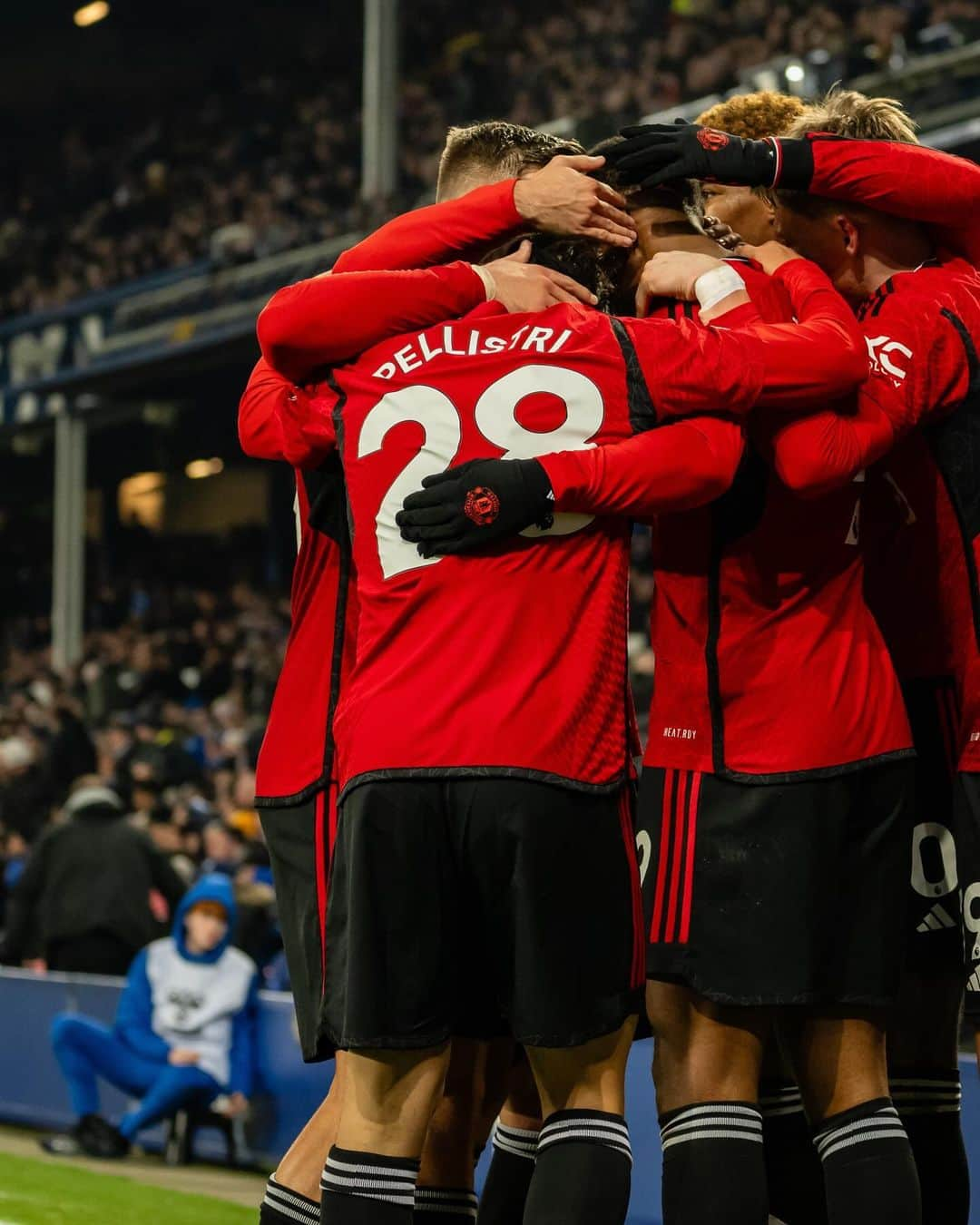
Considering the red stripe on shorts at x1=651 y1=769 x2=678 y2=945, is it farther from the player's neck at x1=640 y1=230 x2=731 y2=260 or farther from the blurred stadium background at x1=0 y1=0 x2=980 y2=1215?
the blurred stadium background at x1=0 y1=0 x2=980 y2=1215

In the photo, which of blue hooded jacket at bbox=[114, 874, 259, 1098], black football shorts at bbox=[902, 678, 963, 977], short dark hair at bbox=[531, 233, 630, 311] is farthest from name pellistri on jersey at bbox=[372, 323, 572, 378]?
blue hooded jacket at bbox=[114, 874, 259, 1098]

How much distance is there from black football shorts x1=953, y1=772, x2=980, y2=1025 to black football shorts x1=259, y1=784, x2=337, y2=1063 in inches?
39.3

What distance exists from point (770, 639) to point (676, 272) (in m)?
0.60

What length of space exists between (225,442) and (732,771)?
754 inches

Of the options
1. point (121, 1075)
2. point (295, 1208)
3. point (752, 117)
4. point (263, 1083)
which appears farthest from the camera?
point (121, 1075)

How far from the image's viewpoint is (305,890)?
2988 millimetres

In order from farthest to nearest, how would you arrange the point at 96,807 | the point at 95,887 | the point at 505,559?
the point at 96,807 → the point at 95,887 → the point at 505,559

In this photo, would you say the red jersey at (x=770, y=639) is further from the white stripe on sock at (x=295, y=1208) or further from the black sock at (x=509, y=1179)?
the white stripe on sock at (x=295, y=1208)

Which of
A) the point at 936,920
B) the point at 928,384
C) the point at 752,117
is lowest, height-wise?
the point at 936,920

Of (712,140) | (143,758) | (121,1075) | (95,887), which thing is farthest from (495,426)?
(143,758)

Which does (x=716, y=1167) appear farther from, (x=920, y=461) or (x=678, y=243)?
(x=678, y=243)

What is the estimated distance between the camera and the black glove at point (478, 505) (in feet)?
8.56

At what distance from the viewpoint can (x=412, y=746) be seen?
2.61m

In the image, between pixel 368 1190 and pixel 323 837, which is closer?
pixel 368 1190
